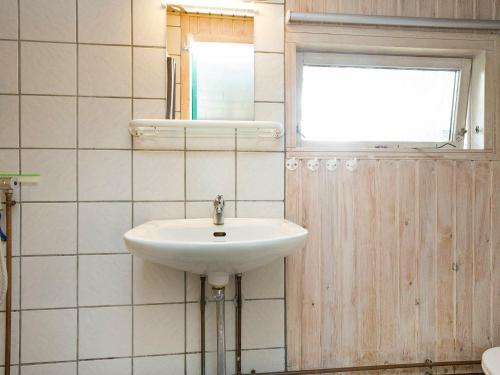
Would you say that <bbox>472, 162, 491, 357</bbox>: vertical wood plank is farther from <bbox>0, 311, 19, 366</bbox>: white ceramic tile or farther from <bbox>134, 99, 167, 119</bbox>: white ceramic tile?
<bbox>0, 311, 19, 366</bbox>: white ceramic tile

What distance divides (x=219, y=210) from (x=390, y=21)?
115 cm

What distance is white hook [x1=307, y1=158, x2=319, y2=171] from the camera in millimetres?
1304

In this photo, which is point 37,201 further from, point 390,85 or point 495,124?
point 495,124

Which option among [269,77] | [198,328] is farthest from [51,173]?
[269,77]

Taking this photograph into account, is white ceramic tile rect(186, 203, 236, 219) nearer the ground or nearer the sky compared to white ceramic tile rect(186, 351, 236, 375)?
nearer the sky

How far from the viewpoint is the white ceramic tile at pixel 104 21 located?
3.94ft

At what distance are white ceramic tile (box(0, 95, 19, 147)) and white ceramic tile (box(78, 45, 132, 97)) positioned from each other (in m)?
0.26

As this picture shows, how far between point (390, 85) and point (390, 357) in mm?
1308

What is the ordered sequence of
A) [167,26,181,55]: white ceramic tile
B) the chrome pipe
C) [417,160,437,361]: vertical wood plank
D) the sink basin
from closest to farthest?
the sink basin, the chrome pipe, [167,26,181,55]: white ceramic tile, [417,160,437,361]: vertical wood plank

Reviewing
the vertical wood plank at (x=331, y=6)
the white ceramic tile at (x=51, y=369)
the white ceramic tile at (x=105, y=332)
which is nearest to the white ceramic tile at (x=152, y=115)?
the white ceramic tile at (x=105, y=332)

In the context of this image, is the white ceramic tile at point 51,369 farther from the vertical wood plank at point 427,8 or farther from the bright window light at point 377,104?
the vertical wood plank at point 427,8

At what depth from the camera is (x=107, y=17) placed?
1.21m

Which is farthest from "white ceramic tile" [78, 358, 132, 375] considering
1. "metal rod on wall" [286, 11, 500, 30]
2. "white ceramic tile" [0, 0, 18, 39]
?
"metal rod on wall" [286, 11, 500, 30]

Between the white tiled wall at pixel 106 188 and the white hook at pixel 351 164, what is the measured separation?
0.40m
